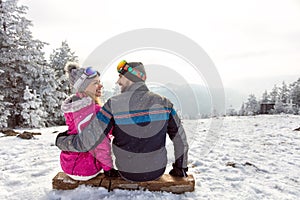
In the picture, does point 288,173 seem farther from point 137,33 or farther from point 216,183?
point 137,33

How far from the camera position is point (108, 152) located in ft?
9.98

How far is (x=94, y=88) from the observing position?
315 cm

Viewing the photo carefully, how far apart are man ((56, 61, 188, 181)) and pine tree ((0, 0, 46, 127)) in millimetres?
15147

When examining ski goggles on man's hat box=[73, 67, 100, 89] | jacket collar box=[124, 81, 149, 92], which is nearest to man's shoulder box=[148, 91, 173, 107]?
jacket collar box=[124, 81, 149, 92]

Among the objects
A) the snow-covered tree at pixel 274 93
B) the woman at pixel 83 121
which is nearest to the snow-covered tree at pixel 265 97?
the snow-covered tree at pixel 274 93

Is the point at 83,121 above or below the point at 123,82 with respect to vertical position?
below

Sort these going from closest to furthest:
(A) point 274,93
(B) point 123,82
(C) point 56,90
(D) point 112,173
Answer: (B) point 123,82 < (D) point 112,173 < (C) point 56,90 < (A) point 274,93

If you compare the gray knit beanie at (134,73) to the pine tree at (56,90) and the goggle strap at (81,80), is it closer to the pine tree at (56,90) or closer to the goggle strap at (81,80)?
the goggle strap at (81,80)

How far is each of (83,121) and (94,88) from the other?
54 centimetres

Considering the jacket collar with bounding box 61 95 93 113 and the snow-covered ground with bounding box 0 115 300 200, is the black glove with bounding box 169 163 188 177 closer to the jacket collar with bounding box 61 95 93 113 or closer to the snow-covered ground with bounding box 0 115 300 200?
the snow-covered ground with bounding box 0 115 300 200

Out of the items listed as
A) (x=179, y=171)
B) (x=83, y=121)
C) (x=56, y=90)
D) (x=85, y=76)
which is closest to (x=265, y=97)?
(x=56, y=90)

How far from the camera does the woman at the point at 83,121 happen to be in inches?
114

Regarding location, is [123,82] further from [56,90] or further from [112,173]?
[56,90]

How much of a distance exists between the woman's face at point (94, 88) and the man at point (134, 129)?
404 mm
